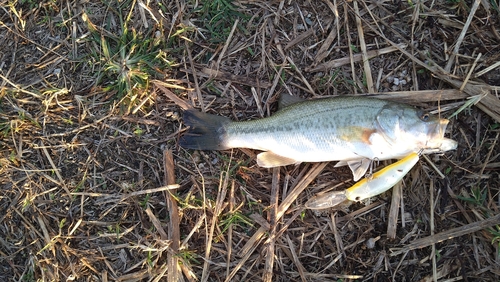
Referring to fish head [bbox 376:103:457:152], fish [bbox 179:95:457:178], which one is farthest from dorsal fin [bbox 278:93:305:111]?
fish head [bbox 376:103:457:152]

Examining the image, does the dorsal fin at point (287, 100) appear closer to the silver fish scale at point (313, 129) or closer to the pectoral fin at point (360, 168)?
the silver fish scale at point (313, 129)

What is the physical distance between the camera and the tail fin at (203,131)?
3.95 metres

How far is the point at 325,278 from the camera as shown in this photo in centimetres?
395

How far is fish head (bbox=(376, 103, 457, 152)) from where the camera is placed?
11.7 feet

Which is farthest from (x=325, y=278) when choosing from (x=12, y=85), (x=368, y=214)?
(x=12, y=85)

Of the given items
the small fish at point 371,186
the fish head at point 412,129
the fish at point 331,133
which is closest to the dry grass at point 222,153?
the small fish at point 371,186

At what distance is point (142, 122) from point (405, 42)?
2.96 metres

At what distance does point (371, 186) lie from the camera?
3777mm

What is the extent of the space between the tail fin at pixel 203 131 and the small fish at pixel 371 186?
3.72 feet

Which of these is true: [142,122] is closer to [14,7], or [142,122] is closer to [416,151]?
[14,7]

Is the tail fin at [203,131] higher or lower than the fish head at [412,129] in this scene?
lower

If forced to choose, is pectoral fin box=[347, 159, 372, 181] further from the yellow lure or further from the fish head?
the fish head

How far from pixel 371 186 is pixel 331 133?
661 mm

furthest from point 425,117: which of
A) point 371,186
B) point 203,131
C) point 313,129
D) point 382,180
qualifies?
point 203,131
